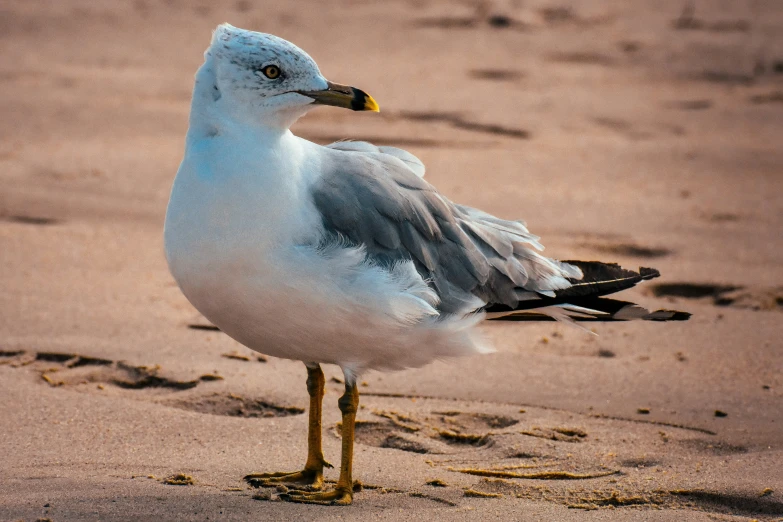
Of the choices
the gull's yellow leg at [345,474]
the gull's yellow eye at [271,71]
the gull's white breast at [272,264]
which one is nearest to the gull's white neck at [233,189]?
the gull's white breast at [272,264]

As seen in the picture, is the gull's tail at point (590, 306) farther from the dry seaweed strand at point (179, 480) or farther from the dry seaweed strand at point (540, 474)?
the dry seaweed strand at point (179, 480)

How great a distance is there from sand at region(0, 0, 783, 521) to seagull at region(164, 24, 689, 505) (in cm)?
48

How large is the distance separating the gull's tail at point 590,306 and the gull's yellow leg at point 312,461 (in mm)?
711

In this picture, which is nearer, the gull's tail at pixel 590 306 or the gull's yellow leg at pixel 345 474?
the gull's yellow leg at pixel 345 474

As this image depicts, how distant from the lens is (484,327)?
558 cm

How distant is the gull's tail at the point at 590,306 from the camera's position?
432cm

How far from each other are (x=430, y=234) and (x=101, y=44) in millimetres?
7175

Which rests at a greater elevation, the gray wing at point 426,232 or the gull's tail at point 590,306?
the gray wing at point 426,232

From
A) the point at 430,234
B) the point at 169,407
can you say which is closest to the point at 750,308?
the point at 430,234

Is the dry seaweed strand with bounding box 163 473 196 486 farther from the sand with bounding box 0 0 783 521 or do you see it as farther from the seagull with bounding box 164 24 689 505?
the seagull with bounding box 164 24 689 505

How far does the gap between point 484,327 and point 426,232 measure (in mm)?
1625

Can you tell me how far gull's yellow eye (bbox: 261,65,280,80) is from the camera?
366 cm

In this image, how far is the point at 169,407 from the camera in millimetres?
4426

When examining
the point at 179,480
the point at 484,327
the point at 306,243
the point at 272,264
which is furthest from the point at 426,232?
the point at 484,327
